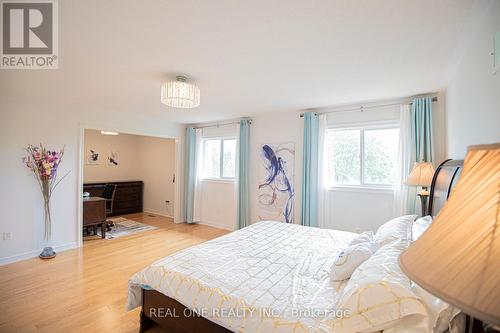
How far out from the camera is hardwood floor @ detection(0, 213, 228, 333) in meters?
2.06

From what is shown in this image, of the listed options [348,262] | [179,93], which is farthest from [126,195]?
[348,262]

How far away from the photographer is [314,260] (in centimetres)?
202

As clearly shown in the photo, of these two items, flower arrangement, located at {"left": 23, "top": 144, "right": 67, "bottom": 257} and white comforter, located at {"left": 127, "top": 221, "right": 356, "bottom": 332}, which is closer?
white comforter, located at {"left": 127, "top": 221, "right": 356, "bottom": 332}

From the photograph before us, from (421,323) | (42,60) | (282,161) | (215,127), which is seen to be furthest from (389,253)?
(215,127)

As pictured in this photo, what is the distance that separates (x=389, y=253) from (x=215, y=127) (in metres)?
4.36

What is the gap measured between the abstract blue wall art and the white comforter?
5.56 ft

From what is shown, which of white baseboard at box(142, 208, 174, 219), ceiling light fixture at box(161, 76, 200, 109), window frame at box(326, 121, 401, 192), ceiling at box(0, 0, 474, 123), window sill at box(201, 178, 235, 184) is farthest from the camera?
white baseboard at box(142, 208, 174, 219)

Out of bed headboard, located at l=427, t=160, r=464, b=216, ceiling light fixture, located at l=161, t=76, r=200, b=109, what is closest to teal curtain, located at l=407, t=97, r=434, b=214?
bed headboard, located at l=427, t=160, r=464, b=216

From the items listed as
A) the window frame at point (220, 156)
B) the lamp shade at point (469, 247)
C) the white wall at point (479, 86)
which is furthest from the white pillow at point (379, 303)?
the window frame at point (220, 156)

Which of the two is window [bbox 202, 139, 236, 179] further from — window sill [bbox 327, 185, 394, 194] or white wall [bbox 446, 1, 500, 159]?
white wall [bbox 446, 1, 500, 159]

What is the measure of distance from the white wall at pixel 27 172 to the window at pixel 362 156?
4.06 metres

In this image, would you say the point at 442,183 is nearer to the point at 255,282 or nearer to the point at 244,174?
the point at 255,282

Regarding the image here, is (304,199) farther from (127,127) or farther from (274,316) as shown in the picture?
(127,127)

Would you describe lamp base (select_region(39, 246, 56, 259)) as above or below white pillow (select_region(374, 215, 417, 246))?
below
